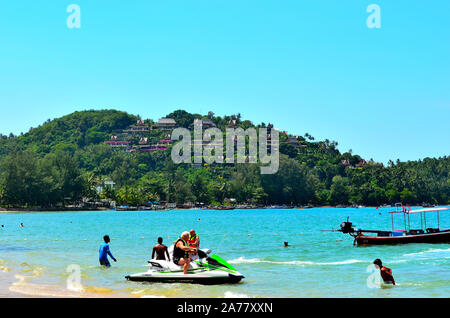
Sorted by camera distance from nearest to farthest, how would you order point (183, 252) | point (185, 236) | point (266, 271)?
point (185, 236) < point (183, 252) < point (266, 271)

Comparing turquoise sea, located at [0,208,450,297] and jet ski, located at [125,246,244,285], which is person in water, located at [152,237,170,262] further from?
turquoise sea, located at [0,208,450,297]

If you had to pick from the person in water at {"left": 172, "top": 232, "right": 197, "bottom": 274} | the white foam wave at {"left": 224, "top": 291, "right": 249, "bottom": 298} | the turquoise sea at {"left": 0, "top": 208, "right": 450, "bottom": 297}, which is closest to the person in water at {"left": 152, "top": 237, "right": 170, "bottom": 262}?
the person in water at {"left": 172, "top": 232, "right": 197, "bottom": 274}

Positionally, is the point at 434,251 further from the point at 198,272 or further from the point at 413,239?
the point at 198,272

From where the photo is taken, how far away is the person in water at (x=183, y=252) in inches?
998

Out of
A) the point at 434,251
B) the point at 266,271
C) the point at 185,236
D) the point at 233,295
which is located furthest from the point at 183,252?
the point at 434,251

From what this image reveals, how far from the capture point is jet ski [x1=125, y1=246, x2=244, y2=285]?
25578 mm

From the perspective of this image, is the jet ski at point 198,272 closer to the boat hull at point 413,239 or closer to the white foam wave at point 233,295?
the white foam wave at point 233,295

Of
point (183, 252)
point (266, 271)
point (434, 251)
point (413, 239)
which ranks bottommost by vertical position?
point (266, 271)

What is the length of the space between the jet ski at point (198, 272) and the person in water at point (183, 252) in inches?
8.5

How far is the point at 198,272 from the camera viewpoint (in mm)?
25734

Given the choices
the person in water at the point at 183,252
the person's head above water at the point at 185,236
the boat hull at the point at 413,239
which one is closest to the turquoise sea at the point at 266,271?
the boat hull at the point at 413,239

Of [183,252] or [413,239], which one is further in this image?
[413,239]

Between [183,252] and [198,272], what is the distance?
1108mm
